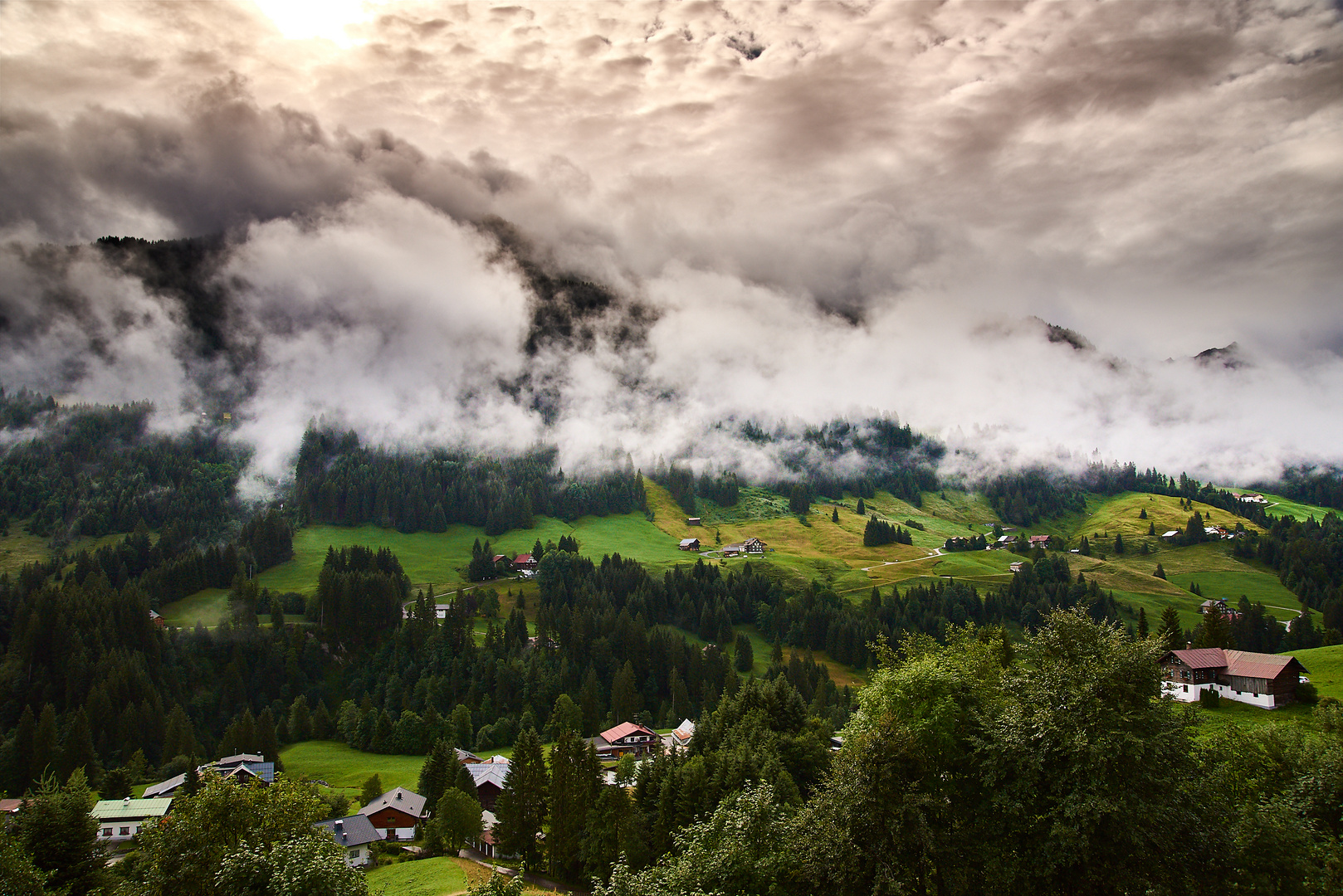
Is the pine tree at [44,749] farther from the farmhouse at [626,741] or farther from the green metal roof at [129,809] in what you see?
the farmhouse at [626,741]

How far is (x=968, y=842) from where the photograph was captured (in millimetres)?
33594

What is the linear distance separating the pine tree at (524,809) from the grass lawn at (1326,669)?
258ft

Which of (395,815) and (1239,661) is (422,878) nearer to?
(395,815)

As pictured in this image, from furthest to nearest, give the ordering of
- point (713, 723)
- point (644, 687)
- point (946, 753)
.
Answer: point (644, 687)
point (713, 723)
point (946, 753)

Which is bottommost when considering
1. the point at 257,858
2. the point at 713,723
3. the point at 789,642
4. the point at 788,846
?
the point at 789,642

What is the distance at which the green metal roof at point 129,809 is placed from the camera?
285 ft

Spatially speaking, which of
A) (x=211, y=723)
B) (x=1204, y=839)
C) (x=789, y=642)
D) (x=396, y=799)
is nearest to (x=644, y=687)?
(x=789, y=642)

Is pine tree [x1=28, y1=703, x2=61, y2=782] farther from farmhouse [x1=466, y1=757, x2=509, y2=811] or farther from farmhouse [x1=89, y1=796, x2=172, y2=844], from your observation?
farmhouse [x1=466, y1=757, x2=509, y2=811]

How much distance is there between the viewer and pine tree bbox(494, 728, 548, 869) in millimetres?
71875

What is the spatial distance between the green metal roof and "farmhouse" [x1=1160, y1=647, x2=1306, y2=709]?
115m

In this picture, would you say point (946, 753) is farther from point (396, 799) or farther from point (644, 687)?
point (644, 687)

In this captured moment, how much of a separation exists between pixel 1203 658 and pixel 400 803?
96.3m

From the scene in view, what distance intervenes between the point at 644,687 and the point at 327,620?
7591 cm

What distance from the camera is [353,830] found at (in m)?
78.9
